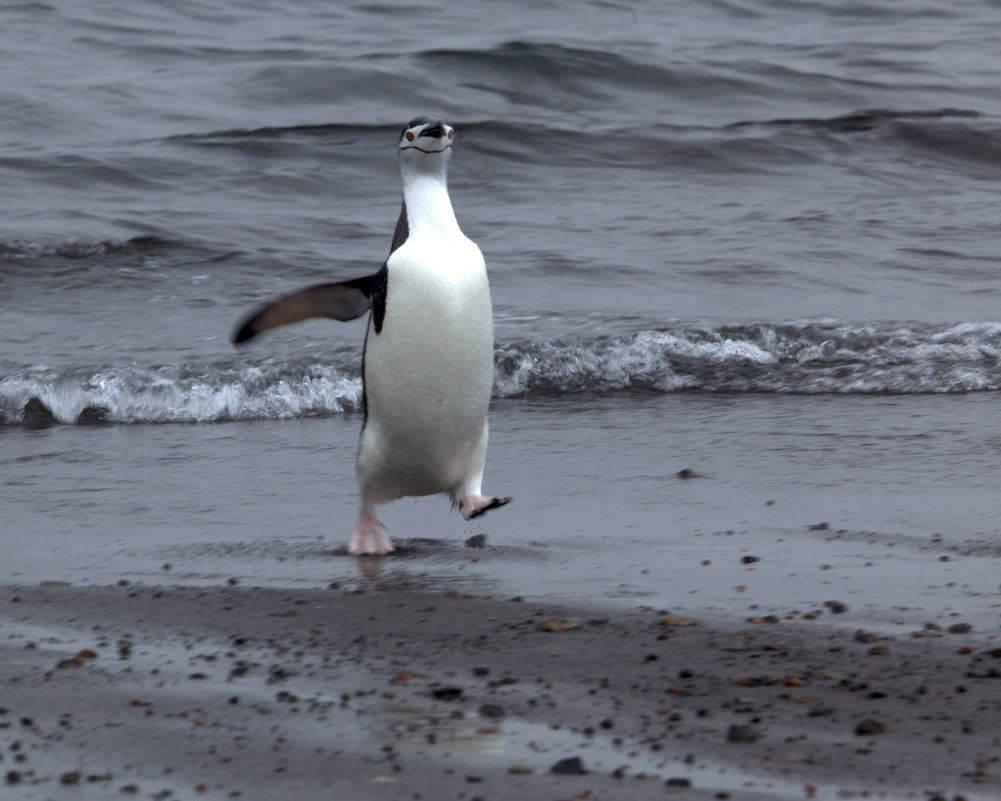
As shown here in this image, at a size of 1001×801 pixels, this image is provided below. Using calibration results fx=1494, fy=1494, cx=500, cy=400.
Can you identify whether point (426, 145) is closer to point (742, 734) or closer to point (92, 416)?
point (742, 734)

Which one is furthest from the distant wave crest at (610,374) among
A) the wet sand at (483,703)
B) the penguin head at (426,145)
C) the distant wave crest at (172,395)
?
the wet sand at (483,703)

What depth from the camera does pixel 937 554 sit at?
3596mm

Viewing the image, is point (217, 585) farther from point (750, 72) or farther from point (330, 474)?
point (750, 72)

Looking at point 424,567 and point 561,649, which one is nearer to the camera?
point 561,649

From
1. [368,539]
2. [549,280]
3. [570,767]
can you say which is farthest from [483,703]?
[549,280]

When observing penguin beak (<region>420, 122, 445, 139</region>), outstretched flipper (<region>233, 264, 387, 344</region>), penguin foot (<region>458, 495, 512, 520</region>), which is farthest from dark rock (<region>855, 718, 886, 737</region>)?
penguin beak (<region>420, 122, 445, 139</region>)

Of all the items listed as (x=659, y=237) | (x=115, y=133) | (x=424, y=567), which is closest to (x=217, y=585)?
(x=424, y=567)

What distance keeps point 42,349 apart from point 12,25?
963 centimetres

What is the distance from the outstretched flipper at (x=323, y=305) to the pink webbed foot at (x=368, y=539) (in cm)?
53

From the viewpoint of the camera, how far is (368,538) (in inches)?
156

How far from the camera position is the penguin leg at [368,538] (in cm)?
393

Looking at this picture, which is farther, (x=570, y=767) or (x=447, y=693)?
(x=447, y=693)

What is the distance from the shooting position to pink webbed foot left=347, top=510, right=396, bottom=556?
3.94m

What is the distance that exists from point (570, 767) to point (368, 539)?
5.72 feet
